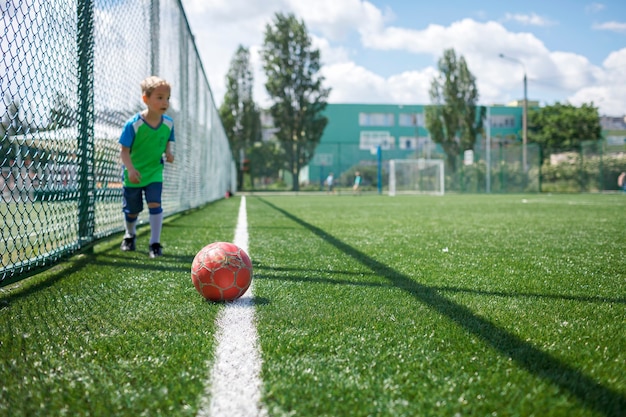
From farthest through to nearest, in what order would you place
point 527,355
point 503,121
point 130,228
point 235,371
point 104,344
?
point 503,121, point 130,228, point 104,344, point 527,355, point 235,371

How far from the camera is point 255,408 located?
64.2 inches

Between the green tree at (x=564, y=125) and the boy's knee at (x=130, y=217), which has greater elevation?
the green tree at (x=564, y=125)

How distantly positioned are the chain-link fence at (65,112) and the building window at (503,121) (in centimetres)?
6931

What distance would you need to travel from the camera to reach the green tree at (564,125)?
62.5 m

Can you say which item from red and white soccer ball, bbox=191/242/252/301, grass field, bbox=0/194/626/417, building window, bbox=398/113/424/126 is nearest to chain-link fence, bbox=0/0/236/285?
grass field, bbox=0/194/626/417

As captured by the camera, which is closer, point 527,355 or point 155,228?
point 527,355

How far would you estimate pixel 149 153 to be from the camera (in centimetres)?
516

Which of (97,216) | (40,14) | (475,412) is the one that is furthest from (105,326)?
(97,216)

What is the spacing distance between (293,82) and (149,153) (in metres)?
46.3

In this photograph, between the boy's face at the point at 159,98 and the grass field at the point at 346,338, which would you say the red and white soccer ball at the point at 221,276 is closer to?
the grass field at the point at 346,338

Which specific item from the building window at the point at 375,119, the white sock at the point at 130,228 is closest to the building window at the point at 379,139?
the building window at the point at 375,119

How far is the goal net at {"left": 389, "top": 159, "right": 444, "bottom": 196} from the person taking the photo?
36.2m

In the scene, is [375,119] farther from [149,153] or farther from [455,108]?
[149,153]

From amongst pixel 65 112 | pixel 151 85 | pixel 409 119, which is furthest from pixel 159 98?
pixel 409 119
